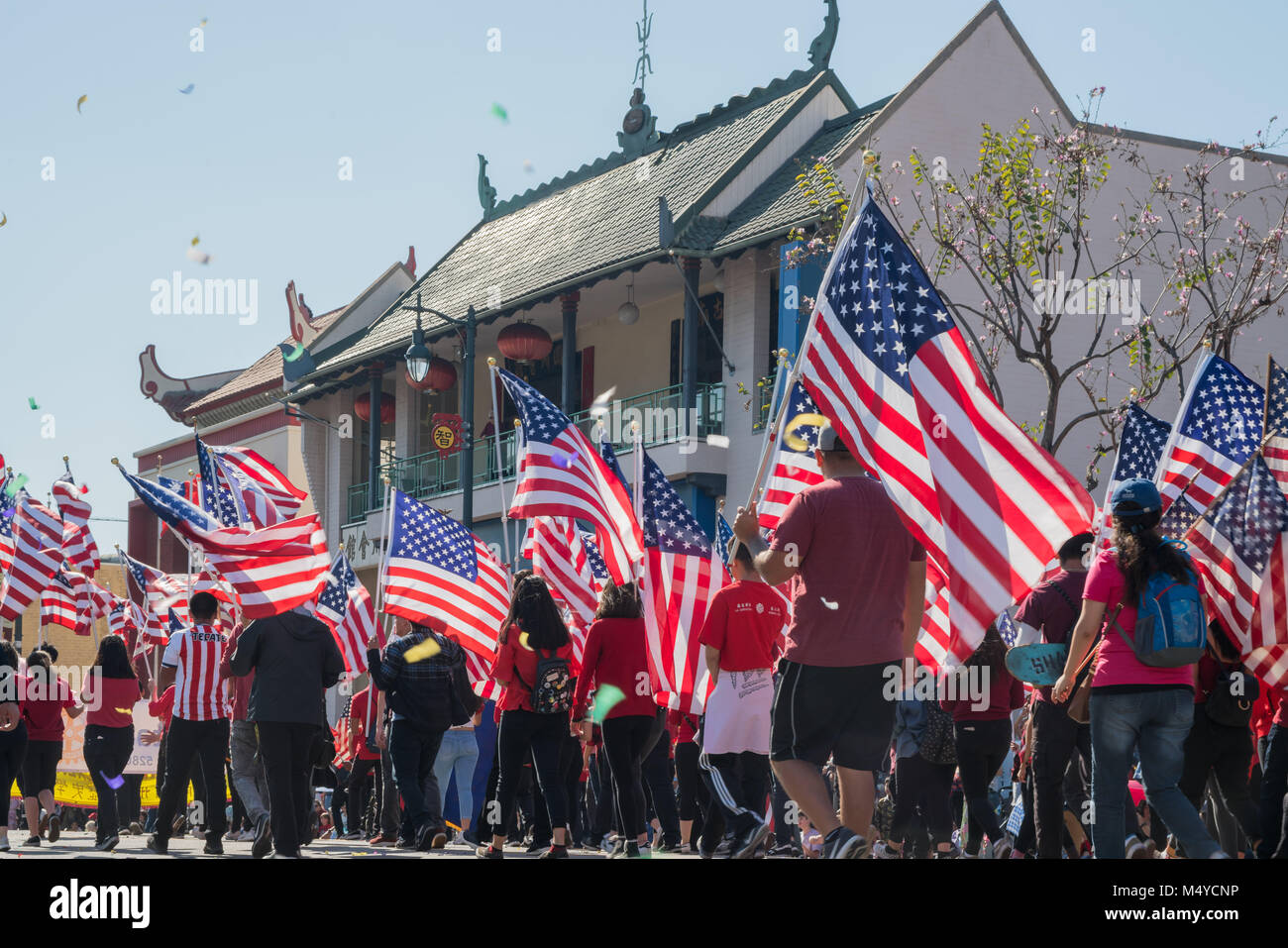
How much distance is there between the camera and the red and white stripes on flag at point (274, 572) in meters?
10.8

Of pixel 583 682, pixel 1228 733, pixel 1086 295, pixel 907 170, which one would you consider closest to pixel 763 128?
pixel 907 170

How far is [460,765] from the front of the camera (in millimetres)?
16031

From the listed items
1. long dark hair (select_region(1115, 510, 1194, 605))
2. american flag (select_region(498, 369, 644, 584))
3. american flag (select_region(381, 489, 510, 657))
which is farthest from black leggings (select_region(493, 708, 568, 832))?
long dark hair (select_region(1115, 510, 1194, 605))

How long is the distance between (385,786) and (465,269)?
1914cm

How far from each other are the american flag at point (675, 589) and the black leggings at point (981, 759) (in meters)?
2.12

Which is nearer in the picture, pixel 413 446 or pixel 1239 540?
pixel 1239 540

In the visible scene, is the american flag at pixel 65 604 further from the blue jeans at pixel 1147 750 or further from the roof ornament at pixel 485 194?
the blue jeans at pixel 1147 750

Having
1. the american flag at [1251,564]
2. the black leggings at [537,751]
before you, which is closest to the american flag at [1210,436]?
the american flag at [1251,564]

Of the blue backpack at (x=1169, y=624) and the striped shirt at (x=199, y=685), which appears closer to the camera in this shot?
the blue backpack at (x=1169, y=624)

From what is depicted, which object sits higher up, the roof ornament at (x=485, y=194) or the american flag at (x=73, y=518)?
the roof ornament at (x=485, y=194)

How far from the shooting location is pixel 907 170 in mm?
23125

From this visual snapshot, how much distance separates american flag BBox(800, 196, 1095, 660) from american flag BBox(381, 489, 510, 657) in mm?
5894

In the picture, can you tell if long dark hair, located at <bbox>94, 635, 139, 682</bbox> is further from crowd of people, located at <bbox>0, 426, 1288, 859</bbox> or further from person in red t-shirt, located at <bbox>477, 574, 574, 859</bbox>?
person in red t-shirt, located at <bbox>477, 574, 574, 859</bbox>
